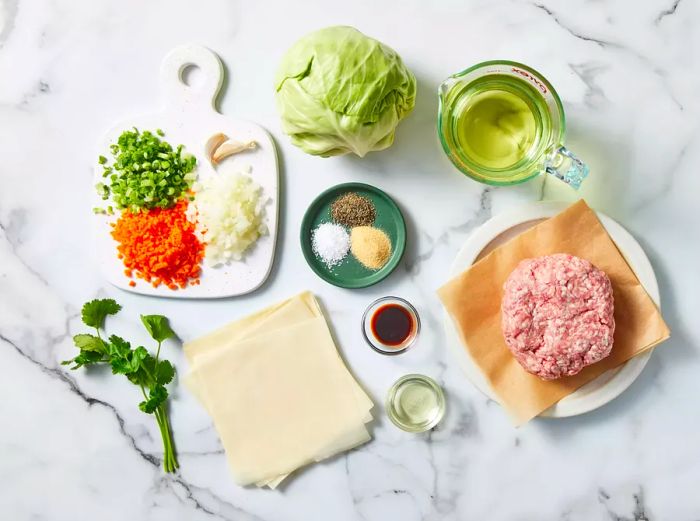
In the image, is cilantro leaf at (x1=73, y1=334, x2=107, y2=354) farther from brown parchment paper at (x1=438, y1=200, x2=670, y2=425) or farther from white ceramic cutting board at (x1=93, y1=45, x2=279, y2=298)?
brown parchment paper at (x1=438, y1=200, x2=670, y2=425)

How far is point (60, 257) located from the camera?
6.70ft

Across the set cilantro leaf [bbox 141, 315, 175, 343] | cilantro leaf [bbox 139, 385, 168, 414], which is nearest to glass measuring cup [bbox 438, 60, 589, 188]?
cilantro leaf [bbox 141, 315, 175, 343]

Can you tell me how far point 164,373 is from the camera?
77.6 inches

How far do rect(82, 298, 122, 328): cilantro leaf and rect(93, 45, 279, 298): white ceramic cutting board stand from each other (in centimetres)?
8

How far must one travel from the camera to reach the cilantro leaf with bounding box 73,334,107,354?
197 cm

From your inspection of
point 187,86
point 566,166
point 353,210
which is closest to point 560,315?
point 566,166

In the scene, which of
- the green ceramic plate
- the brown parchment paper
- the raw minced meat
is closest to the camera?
the raw minced meat

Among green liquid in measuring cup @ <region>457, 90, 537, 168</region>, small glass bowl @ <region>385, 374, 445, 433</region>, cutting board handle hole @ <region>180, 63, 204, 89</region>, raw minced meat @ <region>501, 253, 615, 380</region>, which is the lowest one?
small glass bowl @ <region>385, 374, 445, 433</region>

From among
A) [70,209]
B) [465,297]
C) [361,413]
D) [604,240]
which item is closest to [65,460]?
[70,209]

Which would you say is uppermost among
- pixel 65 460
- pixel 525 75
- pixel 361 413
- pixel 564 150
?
pixel 525 75

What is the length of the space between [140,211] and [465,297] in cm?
99

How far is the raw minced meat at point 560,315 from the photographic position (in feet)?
5.43

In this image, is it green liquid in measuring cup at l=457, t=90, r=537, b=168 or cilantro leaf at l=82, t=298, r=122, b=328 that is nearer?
green liquid in measuring cup at l=457, t=90, r=537, b=168

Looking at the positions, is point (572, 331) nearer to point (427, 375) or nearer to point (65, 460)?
point (427, 375)
